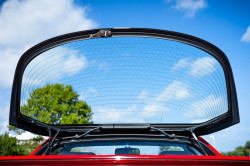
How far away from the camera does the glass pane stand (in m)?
2.65

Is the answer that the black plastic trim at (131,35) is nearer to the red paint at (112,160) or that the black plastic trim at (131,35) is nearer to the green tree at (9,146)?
the red paint at (112,160)

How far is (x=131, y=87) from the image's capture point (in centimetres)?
274

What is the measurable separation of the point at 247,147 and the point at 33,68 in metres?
36.6

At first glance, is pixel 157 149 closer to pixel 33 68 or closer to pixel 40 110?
pixel 40 110

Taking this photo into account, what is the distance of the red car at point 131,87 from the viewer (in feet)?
8.04

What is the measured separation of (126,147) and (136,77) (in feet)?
2.98

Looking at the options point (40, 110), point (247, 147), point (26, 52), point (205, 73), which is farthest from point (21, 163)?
point (247, 147)

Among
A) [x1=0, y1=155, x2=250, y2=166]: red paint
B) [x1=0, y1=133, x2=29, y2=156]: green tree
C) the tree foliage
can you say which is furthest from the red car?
the tree foliage

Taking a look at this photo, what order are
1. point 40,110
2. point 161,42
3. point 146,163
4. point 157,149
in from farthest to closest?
point 40,110 → point 161,42 → point 157,149 → point 146,163

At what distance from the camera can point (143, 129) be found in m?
2.50

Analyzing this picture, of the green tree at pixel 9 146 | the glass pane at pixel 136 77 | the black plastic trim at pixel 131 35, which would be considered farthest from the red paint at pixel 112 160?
the green tree at pixel 9 146

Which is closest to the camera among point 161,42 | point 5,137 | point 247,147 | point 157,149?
point 157,149

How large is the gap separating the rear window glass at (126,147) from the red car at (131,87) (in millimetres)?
11

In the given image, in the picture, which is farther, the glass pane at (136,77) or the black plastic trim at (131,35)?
the glass pane at (136,77)
